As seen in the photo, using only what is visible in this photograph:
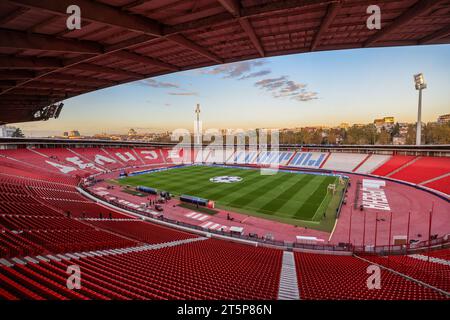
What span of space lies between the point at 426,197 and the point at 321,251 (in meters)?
24.5

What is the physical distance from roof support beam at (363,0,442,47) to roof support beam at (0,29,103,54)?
13.5 metres

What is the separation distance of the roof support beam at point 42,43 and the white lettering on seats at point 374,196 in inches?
1193

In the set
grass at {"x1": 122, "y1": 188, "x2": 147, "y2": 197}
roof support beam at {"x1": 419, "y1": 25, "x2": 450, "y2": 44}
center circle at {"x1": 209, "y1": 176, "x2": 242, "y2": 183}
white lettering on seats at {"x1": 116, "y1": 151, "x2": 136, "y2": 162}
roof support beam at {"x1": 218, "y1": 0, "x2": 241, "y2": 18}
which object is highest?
roof support beam at {"x1": 419, "y1": 25, "x2": 450, "y2": 44}

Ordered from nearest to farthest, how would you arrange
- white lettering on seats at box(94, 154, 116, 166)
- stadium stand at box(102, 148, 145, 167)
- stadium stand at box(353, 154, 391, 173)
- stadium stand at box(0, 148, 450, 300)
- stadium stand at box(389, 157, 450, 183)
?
stadium stand at box(0, 148, 450, 300), stadium stand at box(389, 157, 450, 183), stadium stand at box(353, 154, 391, 173), white lettering on seats at box(94, 154, 116, 166), stadium stand at box(102, 148, 145, 167)

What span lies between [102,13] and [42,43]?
166 inches

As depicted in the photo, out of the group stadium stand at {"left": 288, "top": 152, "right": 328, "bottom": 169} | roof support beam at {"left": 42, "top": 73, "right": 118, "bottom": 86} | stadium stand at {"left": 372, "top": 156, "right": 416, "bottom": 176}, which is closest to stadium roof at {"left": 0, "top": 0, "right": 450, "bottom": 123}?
roof support beam at {"left": 42, "top": 73, "right": 118, "bottom": 86}

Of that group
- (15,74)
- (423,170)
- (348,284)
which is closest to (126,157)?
(15,74)

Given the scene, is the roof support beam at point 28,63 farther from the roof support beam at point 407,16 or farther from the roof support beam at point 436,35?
the roof support beam at point 436,35

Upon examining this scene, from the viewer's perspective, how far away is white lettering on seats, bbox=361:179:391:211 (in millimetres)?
27423

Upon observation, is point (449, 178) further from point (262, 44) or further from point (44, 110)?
point (44, 110)

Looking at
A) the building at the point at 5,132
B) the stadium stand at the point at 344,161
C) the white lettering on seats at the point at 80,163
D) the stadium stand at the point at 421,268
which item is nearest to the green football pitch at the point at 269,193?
the stadium stand at the point at 421,268

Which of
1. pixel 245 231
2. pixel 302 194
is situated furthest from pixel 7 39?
pixel 302 194

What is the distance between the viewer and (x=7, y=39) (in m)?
9.12

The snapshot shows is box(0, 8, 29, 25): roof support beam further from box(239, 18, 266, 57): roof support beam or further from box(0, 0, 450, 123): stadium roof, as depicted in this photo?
box(239, 18, 266, 57): roof support beam
